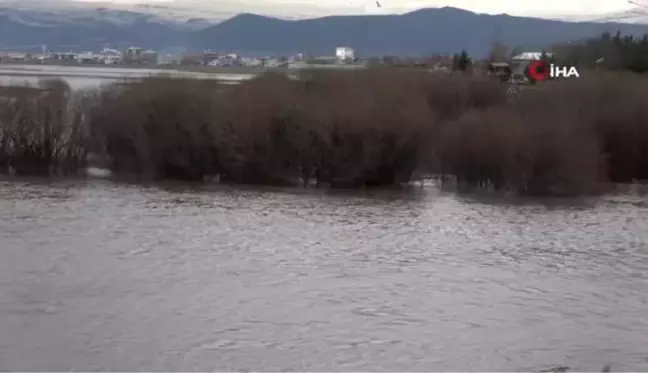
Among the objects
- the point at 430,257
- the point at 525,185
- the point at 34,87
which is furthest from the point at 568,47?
the point at 430,257

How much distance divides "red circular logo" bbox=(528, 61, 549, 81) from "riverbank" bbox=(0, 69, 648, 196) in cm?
1468

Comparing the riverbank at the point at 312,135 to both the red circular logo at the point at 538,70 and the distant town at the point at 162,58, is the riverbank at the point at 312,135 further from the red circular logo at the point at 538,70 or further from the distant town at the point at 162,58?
the distant town at the point at 162,58

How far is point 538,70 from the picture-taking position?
57688 mm

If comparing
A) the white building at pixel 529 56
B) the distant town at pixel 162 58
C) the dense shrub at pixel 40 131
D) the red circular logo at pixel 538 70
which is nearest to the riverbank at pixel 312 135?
the dense shrub at pixel 40 131

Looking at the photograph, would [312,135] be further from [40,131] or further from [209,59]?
[209,59]

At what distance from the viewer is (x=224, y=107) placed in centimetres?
3800

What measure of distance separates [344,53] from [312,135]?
21.7 metres

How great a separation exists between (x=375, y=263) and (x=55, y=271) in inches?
275

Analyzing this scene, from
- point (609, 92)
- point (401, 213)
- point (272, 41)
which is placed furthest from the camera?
point (272, 41)

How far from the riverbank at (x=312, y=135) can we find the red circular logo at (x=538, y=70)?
48.2ft

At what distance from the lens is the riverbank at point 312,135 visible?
3741cm

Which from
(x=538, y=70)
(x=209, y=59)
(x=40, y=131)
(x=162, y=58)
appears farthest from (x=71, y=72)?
(x=538, y=70)

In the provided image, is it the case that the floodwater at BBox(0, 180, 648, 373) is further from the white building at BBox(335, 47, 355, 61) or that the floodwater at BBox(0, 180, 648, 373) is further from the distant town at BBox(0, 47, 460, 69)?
the distant town at BBox(0, 47, 460, 69)

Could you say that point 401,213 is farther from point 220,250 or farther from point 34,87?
point 34,87
